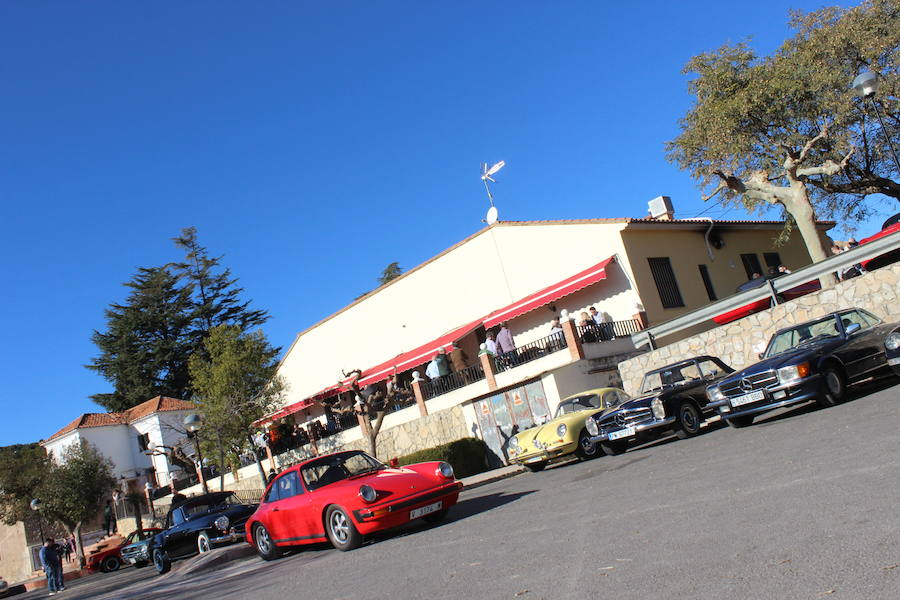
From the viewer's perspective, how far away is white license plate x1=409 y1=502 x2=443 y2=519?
10055mm

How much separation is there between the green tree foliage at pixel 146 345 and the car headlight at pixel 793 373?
161 ft

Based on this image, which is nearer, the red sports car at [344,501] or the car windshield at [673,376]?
the red sports car at [344,501]

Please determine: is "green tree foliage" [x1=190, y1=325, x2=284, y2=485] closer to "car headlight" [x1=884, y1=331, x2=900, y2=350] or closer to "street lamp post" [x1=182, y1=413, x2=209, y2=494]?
"street lamp post" [x1=182, y1=413, x2=209, y2=494]

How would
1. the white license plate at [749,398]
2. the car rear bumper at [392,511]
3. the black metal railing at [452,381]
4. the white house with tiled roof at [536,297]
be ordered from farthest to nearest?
the black metal railing at [452,381]
the white house with tiled roof at [536,297]
the white license plate at [749,398]
the car rear bumper at [392,511]

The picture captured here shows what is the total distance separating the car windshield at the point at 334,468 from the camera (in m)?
11.0

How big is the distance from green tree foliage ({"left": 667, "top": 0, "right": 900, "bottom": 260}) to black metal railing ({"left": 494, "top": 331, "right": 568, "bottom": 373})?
6999 mm

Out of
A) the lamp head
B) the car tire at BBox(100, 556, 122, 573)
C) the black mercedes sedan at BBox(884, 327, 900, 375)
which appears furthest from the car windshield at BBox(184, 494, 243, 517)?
the lamp head

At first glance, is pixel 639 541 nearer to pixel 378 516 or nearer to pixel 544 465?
pixel 378 516

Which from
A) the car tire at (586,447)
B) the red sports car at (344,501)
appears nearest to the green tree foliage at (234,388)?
the car tire at (586,447)

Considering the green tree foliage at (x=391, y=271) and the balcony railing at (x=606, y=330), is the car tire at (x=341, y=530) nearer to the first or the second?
the balcony railing at (x=606, y=330)

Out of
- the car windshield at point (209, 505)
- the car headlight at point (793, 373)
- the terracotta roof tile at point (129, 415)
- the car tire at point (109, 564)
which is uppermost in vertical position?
the terracotta roof tile at point (129, 415)

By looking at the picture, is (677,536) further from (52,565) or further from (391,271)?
(391,271)

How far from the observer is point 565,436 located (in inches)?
593

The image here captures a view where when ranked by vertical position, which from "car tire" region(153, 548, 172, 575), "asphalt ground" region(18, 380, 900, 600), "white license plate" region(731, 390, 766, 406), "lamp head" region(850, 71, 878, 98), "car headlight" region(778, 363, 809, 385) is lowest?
"asphalt ground" region(18, 380, 900, 600)
